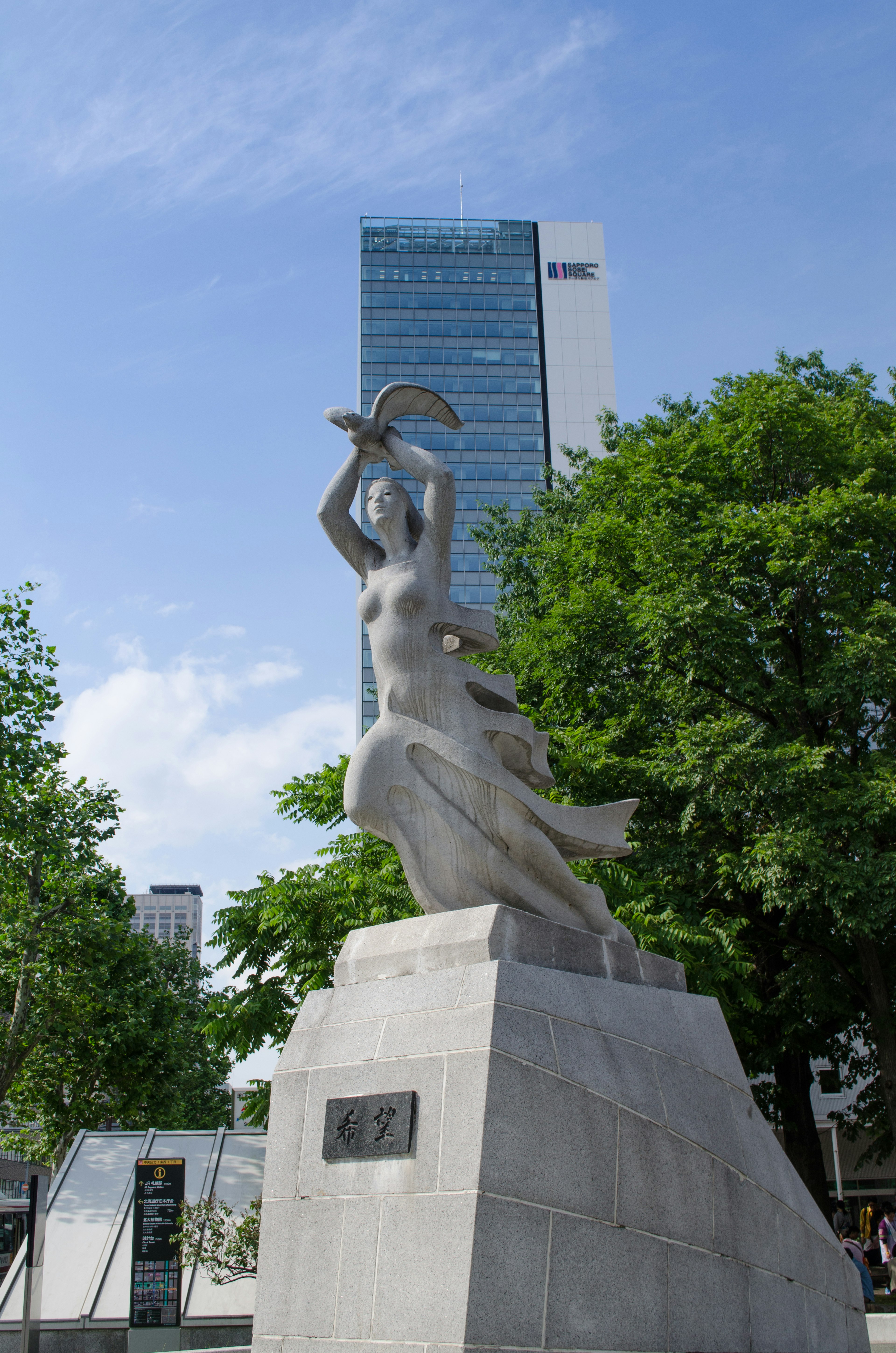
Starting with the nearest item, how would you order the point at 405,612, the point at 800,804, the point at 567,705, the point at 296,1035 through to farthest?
the point at 296,1035, the point at 405,612, the point at 800,804, the point at 567,705

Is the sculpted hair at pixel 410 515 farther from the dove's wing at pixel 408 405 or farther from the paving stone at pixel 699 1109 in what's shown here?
the paving stone at pixel 699 1109

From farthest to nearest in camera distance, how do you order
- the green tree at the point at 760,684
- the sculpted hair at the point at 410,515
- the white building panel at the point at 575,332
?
the white building panel at the point at 575,332
the green tree at the point at 760,684
the sculpted hair at the point at 410,515

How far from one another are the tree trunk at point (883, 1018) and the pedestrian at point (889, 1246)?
10.9 feet

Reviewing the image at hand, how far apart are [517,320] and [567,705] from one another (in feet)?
230

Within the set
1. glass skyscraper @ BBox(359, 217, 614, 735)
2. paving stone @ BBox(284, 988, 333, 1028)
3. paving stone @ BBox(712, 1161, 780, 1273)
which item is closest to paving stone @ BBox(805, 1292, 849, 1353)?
paving stone @ BBox(712, 1161, 780, 1273)

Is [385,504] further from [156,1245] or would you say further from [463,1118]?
[156,1245]

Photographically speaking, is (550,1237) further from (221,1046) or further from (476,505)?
(476,505)

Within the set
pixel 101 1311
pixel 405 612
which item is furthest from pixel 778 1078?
pixel 405 612

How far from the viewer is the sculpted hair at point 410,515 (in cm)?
787

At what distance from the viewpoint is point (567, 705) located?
677 inches

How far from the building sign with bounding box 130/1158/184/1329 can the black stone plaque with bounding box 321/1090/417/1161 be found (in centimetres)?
801

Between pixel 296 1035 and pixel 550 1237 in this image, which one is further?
pixel 296 1035

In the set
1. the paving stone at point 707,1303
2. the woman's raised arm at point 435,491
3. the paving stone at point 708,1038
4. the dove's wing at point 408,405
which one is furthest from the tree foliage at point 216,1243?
the dove's wing at point 408,405

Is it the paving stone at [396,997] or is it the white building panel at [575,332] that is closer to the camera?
the paving stone at [396,997]
